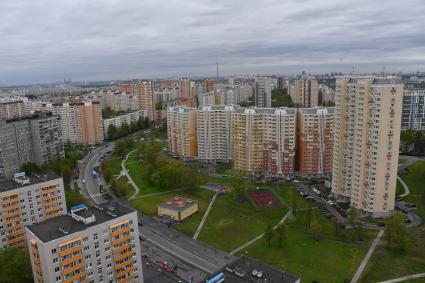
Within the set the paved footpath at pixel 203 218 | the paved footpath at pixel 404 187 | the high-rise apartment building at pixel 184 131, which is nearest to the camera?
the paved footpath at pixel 203 218

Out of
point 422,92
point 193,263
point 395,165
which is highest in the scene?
point 422,92

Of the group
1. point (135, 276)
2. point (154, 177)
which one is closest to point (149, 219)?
point (154, 177)

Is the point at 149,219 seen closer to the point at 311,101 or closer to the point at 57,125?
the point at 57,125

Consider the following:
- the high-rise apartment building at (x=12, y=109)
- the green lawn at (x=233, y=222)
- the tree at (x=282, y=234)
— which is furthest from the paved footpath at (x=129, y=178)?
the high-rise apartment building at (x=12, y=109)

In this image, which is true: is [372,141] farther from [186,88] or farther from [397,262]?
[186,88]

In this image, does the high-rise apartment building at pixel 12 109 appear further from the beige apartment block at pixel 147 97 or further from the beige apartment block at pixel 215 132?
the beige apartment block at pixel 215 132

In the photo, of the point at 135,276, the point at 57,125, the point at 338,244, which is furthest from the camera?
the point at 57,125

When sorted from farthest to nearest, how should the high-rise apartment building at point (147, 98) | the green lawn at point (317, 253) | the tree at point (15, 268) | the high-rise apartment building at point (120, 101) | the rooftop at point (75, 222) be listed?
the high-rise apartment building at point (120, 101) < the high-rise apartment building at point (147, 98) < the green lawn at point (317, 253) < the tree at point (15, 268) < the rooftop at point (75, 222)
